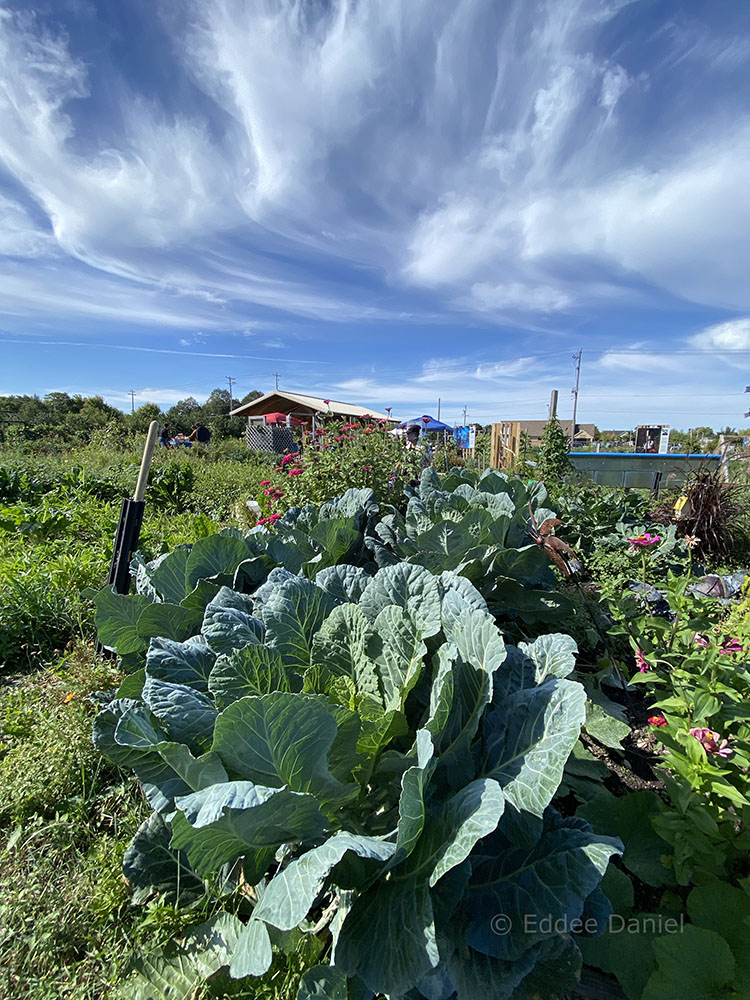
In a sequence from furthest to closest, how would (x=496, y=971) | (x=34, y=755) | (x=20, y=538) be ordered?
(x=20, y=538) < (x=34, y=755) < (x=496, y=971)

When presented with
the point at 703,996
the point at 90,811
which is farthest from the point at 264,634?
the point at 703,996

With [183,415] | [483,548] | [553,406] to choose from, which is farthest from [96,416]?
[483,548]

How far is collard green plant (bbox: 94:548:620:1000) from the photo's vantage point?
2.48 ft

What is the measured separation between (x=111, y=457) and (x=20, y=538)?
7.58 metres

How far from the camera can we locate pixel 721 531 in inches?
160

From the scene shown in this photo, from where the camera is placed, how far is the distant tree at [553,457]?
695cm

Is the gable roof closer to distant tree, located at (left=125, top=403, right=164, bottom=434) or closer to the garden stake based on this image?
distant tree, located at (left=125, top=403, right=164, bottom=434)

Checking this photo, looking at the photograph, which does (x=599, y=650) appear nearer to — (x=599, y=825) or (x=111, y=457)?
(x=599, y=825)

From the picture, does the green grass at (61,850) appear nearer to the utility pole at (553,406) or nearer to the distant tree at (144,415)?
the utility pole at (553,406)

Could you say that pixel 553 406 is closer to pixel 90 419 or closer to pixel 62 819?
pixel 62 819

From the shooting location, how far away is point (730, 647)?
4.64ft

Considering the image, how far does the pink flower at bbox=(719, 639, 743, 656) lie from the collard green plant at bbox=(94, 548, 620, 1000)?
2.16 ft

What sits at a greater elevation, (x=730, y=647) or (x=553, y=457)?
(x=553, y=457)

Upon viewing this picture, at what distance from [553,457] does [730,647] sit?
6.23 meters
